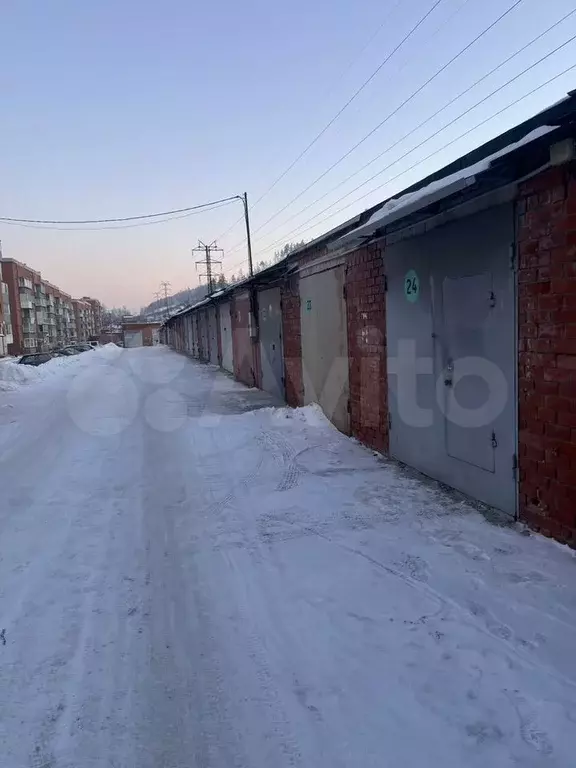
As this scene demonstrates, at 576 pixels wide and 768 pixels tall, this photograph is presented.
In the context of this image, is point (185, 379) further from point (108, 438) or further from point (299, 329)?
point (108, 438)

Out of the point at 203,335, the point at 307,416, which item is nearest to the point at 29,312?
the point at 203,335

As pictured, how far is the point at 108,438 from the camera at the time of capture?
808 cm

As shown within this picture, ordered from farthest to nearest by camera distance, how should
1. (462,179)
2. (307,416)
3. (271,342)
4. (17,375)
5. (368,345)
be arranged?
(17,375), (271,342), (307,416), (368,345), (462,179)

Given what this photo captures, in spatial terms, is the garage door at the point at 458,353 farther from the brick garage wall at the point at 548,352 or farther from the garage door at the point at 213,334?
the garage door at the point at 213,334

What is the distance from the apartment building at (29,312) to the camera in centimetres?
8031

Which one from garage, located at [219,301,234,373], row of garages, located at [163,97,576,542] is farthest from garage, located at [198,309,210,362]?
row of garages, located at [163,97,576,542]

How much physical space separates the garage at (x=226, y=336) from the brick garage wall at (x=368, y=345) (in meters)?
11.8

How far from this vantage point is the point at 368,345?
6781 millimetres

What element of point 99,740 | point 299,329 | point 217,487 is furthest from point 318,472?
point 299,329

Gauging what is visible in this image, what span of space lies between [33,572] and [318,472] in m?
2.93

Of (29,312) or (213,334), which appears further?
(29,312)

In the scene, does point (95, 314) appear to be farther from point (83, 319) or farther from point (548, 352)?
point (548, 352)

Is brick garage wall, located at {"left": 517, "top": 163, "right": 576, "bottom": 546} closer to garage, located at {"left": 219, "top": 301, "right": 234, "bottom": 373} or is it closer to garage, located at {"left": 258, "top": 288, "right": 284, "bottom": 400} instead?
garage, located at {"left": 258, "top": 288, "right": 284, "bottom": 400}

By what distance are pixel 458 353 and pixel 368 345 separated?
85.1 inches
